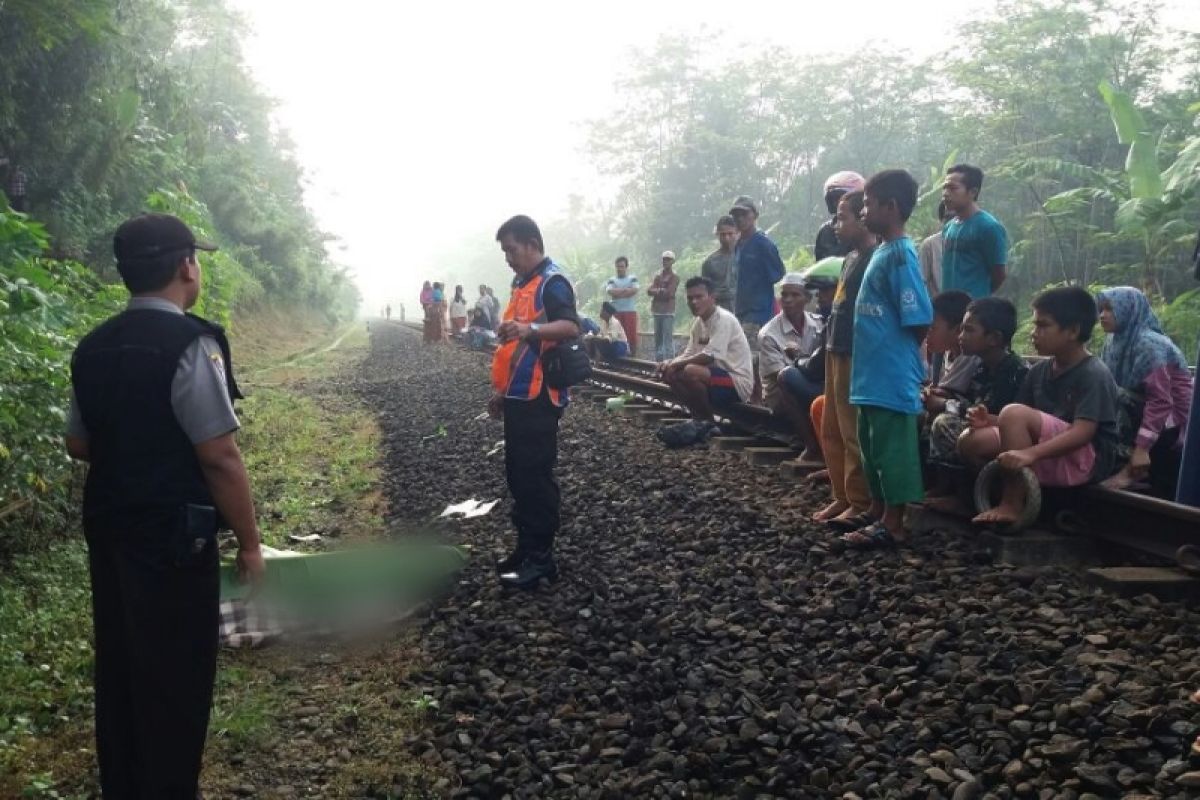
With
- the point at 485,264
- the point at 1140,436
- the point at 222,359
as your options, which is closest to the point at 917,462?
the point at 1140,436

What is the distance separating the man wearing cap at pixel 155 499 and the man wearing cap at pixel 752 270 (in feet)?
22.0

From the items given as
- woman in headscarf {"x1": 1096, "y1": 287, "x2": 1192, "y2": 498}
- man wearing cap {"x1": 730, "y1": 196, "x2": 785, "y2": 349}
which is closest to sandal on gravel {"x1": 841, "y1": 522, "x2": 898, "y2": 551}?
woman in headscarf {"x1": 1096, "y1": 287, "x2": 1192, "y2": 498}

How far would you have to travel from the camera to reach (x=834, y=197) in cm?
608

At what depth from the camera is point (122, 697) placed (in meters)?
2.40

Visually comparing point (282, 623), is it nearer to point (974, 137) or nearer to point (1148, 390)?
point (1148, 390)

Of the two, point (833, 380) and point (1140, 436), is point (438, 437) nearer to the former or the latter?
point (833, 380)

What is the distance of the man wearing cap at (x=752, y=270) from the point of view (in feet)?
28.1

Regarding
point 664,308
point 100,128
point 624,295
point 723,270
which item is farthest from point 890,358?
point 100,128

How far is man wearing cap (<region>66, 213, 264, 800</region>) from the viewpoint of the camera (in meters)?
2.26

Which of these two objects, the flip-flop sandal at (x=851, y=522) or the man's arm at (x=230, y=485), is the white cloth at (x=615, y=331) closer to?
the flip-flop sandal at (x=851, y=522)

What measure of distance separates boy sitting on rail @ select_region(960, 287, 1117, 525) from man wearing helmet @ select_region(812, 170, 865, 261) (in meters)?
1.20

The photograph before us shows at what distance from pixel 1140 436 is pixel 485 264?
9146 cm

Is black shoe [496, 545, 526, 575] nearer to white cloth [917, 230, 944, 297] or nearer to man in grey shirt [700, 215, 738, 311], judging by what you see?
white cloth [917, 230, 944, 297]

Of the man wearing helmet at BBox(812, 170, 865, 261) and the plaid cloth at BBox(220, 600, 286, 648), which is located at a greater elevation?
the man wearing helmet at BBox(812, 170, 865, 261)
